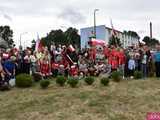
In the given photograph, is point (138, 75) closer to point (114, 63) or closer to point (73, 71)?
point (114, 63)

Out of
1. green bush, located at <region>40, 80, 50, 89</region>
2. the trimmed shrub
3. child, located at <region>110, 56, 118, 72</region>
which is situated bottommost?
green bush, located at <region>40, 80, 50, 89</region>

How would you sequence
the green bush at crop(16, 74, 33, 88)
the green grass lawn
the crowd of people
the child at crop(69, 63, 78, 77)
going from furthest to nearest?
the child at crop(69, 63, 78, 77) < the crowd of people < the green bush at crop(16, 74, 33, 88) < the green grass lawn

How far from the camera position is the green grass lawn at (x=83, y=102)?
1664cm

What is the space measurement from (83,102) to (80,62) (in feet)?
23.5

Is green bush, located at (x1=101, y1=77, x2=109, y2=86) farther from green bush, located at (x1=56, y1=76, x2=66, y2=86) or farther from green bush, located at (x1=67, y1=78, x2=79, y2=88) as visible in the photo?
green bush, located at (x1=56, y1=76, x2=66, y2=86)

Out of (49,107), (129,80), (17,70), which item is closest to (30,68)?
(17,70)

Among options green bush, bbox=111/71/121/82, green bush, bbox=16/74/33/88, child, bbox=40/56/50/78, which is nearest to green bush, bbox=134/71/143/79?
green bush, bbox=111/71/121/82

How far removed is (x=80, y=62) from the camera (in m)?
24.9

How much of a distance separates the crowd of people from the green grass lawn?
251 cm

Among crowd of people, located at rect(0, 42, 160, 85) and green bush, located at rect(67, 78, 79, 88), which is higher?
crowd of people, located at rect(0, 42, 160, 85)

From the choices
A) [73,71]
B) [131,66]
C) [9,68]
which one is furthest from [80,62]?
[9,68]

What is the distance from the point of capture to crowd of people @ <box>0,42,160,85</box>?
23.3m

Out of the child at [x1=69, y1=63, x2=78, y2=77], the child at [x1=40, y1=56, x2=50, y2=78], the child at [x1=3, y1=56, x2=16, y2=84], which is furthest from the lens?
the child at [x1=69, y1=63, x2=78, y2=77]

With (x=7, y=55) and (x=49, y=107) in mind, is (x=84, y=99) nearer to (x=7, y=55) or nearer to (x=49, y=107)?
(x=49, y=107)
